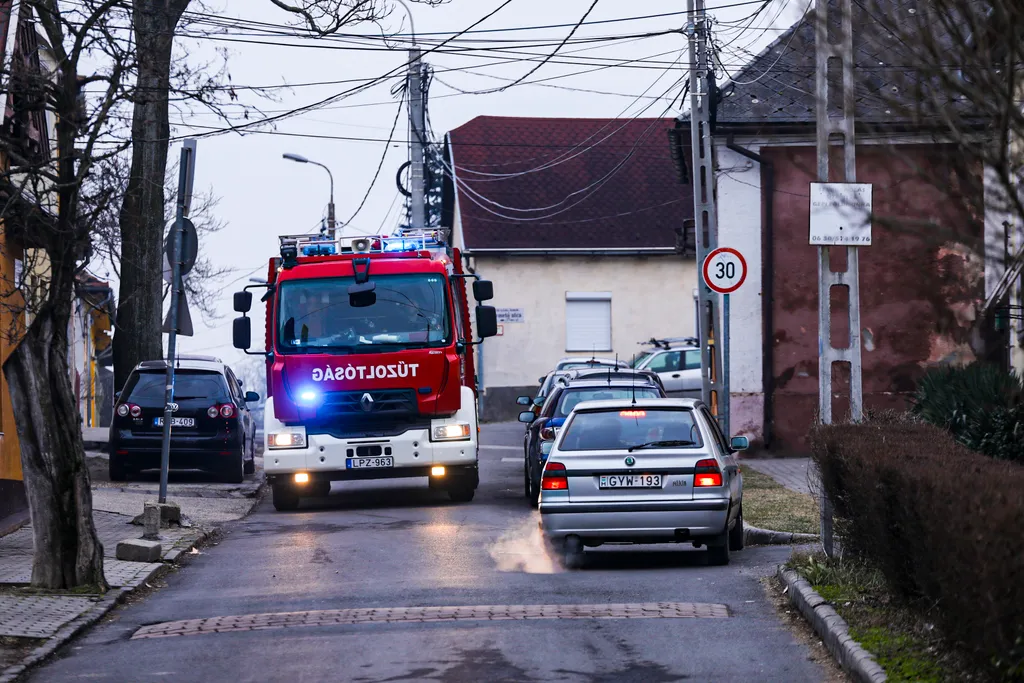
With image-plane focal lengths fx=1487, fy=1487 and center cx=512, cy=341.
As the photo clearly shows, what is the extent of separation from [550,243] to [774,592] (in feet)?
112

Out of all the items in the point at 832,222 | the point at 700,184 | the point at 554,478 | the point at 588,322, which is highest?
the point at 700,184

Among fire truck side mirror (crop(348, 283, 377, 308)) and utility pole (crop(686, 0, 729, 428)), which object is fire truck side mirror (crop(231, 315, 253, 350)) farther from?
utility pole (crop(686, 0, 729, 428))

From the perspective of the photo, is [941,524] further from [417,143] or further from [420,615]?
[417,143]

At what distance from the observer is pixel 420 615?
33.6 ft

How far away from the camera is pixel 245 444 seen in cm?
2373

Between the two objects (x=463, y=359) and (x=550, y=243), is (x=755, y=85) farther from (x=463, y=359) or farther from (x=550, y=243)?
(x=550, y=243)

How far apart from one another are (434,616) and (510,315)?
32.1m

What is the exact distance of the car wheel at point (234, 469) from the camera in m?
22.3

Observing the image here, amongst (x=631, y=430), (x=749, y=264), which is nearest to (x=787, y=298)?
(x=749, y=264)

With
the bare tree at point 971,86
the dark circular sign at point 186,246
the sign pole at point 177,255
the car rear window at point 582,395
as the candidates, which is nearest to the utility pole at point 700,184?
the car rear window at point 582,395

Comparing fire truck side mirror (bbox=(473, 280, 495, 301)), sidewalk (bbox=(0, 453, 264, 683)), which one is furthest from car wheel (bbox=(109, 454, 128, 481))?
fire truck side mirror (bbox=(473, 280, 495, 301))

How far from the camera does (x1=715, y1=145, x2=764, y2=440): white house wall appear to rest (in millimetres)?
25609

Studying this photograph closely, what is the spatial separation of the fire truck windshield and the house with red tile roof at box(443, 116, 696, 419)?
82.8 ft

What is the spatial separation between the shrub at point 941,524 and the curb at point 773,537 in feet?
11.3
